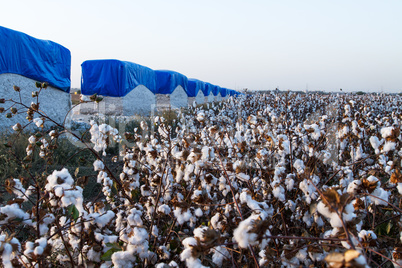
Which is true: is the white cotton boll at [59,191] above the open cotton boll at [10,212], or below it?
above

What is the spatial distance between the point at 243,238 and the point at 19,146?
5982 millimetres

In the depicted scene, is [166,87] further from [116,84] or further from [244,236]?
[244,236]

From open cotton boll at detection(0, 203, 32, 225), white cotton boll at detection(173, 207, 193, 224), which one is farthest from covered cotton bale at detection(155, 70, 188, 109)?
open cotton boll at detection(0, 203, 32, 225)

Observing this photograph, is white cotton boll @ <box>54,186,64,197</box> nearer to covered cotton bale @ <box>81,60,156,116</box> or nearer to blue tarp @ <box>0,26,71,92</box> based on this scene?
blue tarp @ <box>0,26,71,92</box>

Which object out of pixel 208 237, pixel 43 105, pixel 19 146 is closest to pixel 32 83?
pixel 43 105

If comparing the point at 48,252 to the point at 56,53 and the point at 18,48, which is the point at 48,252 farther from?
the point at 56,53

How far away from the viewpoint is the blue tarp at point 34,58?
818cm

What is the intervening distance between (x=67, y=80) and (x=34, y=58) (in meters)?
1.78

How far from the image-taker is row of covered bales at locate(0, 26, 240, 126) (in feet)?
27.6

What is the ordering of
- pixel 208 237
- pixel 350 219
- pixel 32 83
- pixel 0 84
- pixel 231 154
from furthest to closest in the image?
pixel 32 83, pixel 0 84, pixel 231 154, pixel 350 219, pixel 208 237

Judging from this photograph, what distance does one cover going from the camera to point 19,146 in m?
5.65

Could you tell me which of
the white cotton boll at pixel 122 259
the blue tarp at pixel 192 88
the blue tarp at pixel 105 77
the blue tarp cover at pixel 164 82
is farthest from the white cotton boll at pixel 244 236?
the blue tarp at pixel 192 88

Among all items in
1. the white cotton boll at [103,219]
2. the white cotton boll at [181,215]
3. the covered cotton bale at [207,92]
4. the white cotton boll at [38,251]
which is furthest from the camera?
the covered cotton bale at [207,92]

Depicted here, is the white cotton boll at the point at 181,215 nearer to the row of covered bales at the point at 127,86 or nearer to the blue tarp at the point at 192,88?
the row of covered bales at the point at 127,86
